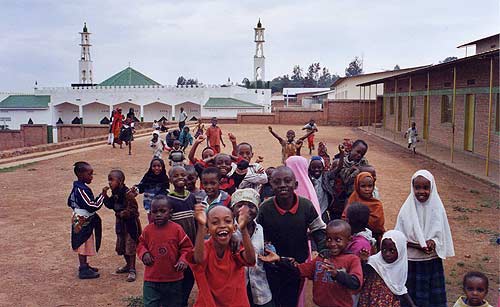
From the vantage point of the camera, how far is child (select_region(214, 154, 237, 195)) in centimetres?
488

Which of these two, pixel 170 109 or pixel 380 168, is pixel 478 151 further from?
pixel 170 109

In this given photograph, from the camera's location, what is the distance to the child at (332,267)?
3.15m

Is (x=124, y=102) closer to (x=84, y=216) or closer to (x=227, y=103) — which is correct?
(x=227, y=103)

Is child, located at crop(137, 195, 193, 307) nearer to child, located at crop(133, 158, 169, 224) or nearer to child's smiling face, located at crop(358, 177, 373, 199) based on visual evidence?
child, located at crop(133, 158, 169, 224)

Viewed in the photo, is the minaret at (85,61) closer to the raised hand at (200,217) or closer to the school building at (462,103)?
the school building at (462,103)

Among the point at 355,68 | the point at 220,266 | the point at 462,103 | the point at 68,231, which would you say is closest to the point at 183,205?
the point at 220,266

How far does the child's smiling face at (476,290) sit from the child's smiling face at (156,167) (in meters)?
3.05

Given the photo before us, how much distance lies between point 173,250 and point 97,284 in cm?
179

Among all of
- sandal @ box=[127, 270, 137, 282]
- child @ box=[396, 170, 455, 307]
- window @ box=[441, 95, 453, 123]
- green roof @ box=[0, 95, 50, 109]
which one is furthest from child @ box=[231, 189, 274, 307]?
green roof @ box=[0, 95, 50, 109]

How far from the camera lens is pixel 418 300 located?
12.3ft

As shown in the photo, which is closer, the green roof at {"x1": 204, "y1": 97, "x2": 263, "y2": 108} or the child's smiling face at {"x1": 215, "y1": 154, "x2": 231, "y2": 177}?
the child's smiling face at {"x1": 215, "y1": 154, "x2": 231, "y2": 177}

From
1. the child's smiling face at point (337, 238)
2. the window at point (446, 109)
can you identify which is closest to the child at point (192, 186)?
the child's smiling face at point (337, 238)

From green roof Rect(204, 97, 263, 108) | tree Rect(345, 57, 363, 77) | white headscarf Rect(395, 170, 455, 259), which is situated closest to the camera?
white headscarf Rect(395, 170, 455, 259)

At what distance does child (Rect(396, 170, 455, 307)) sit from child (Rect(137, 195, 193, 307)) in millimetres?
1661
